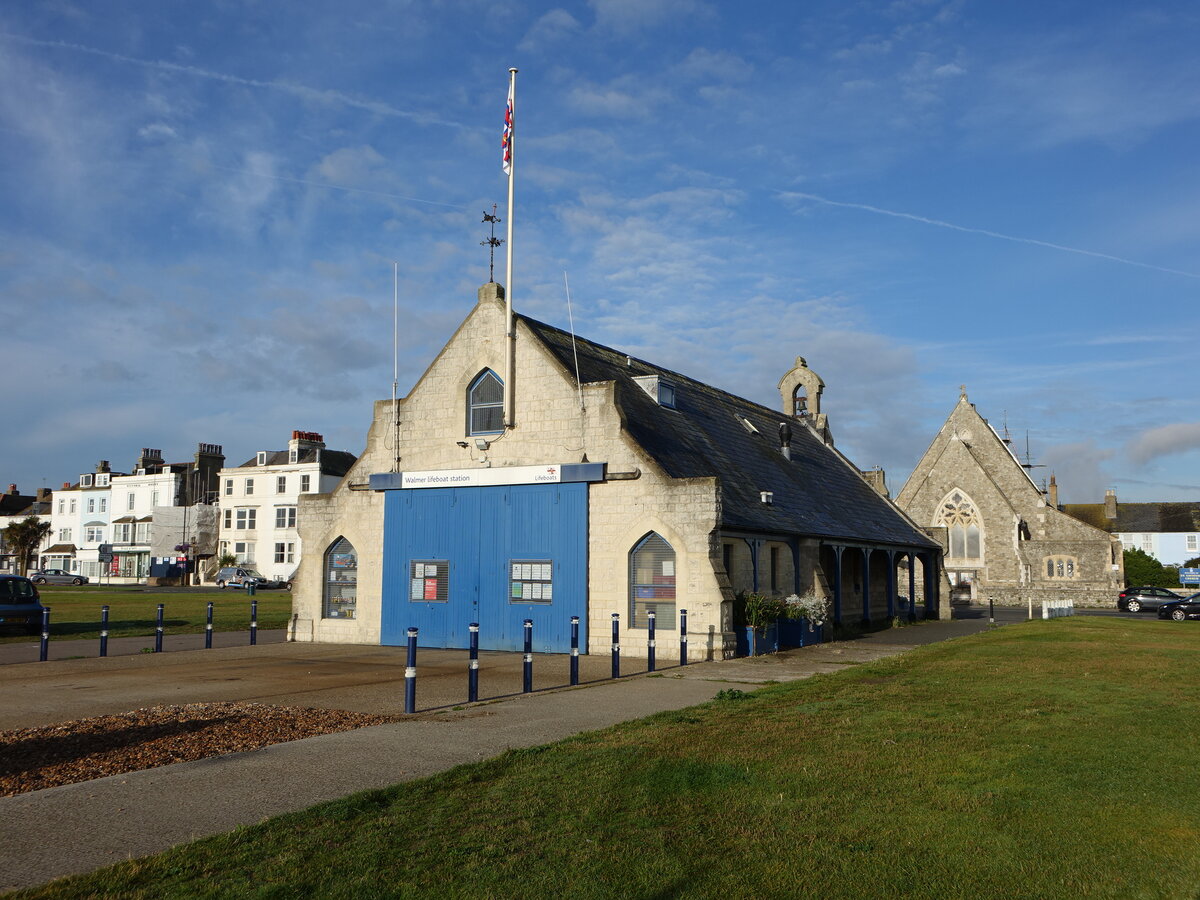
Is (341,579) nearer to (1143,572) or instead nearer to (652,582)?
(652,582)

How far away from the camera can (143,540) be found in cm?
8725

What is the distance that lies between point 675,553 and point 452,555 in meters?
6.02

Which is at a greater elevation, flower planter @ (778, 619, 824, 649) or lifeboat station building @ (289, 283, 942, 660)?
lifeboat station building @ (289, 283, 942, 660)

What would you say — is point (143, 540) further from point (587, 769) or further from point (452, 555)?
point (587, 769)

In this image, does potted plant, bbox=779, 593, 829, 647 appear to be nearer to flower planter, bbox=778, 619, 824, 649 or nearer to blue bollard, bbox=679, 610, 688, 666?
flower planter, bbox=778, 619, 824, 649

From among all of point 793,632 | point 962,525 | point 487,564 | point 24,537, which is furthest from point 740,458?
point 24,537

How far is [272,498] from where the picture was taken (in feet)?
261

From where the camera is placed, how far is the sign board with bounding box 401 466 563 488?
22641 mm

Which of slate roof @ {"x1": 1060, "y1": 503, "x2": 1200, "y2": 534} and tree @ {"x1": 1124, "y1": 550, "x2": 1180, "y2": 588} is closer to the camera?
tree @ {"x1": 1124, "y1": 550, "x2": 1180, "y2": 588}

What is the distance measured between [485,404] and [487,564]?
405 cm

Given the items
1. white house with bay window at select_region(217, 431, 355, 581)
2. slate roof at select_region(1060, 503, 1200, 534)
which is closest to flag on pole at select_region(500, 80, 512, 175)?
white house with bay window at select_region(217, 431, 355, 581)

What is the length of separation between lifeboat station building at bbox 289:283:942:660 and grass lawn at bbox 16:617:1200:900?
31.9 feet

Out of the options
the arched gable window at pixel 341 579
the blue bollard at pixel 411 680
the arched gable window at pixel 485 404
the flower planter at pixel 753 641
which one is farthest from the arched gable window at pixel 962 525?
the blue bollard at pixel 411 680

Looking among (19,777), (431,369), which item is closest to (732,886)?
(19,777)
